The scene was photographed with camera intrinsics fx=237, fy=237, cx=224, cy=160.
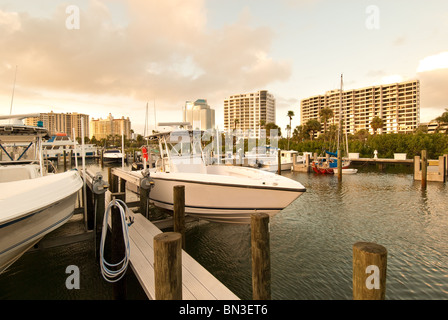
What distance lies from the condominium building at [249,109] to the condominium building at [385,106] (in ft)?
120

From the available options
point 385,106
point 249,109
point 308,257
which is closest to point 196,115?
point 308,257

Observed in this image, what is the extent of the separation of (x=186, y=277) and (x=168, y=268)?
4.04 feet

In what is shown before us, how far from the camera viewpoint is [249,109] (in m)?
144

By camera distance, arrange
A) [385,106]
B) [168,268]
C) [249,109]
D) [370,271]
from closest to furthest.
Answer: [370,271]
[168,268]
[385,106]
[249,109]

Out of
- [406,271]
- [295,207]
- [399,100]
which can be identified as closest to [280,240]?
[406,271]

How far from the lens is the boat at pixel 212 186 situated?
6.47 metres

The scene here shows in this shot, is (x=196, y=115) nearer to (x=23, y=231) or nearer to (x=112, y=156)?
(x=23, y=231)

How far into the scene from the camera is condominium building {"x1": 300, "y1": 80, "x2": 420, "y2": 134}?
9925cm

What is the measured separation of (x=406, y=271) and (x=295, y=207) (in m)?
6.24

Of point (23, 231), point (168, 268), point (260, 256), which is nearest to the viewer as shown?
point (168, 268)

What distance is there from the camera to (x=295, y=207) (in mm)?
12047

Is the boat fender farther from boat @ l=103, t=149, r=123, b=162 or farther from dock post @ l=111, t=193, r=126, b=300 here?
boat @ l=103, t=149, r=123, b=162

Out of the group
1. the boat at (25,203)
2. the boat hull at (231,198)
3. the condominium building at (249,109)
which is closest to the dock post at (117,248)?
the boat at (25,203)
